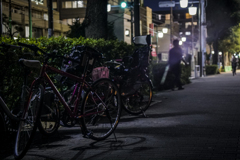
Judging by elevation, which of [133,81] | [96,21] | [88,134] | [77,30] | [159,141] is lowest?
[159,141]

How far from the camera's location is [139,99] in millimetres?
7422

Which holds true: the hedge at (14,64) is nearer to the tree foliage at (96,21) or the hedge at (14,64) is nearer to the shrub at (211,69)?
the tree foliage at (96,21)

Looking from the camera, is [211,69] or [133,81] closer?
[133,81]

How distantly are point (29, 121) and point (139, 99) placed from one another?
11.7 feet

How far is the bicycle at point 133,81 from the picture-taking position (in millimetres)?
7043

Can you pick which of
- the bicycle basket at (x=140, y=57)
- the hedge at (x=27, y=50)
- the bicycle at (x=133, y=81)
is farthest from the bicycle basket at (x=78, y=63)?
the bicycle basket at (x=140, y=57)

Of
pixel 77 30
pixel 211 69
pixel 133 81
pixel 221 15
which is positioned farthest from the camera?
pixel 221 15

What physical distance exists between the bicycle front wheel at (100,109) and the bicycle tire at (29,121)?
30.3 inches

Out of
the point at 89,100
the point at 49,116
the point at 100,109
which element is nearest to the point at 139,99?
the point at 100,109

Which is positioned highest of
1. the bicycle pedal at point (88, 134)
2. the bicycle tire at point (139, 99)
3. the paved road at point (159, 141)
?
the bicycle tire at point (139, 99)

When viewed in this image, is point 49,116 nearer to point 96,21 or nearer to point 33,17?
point 96,21

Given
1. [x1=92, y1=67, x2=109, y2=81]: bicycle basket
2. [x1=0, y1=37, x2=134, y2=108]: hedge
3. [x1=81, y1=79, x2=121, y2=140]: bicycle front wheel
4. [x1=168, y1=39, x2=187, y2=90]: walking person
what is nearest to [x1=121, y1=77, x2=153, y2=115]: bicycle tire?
[x1=92, y1=67, x2=109, y2=81]: bicycle basket

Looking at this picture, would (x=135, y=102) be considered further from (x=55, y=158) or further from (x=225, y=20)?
(x=225, y=20)

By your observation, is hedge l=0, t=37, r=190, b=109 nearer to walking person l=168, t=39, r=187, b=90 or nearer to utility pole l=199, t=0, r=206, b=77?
walking person l=168, t=39, r=187, b=90
